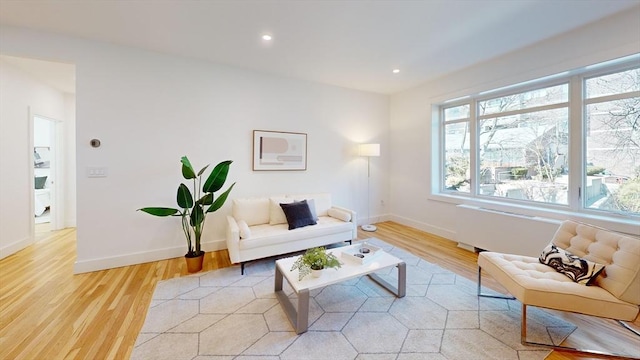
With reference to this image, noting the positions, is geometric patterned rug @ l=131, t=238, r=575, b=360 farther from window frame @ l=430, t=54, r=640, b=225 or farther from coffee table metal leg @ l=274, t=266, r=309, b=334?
window frame @ l=430, t=54, r=640, b=225

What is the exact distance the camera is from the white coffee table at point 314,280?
196 cm

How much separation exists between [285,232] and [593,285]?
2948 mm

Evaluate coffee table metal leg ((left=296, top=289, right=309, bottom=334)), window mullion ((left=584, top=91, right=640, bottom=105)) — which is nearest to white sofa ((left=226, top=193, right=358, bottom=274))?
coffee table metal leg ((left=296, top=289, right=309, bottom=334))

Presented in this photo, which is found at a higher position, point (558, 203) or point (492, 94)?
point (492, 94)

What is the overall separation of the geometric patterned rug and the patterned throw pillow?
1.48ft

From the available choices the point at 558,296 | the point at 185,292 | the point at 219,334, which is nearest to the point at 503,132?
the point at 558,296

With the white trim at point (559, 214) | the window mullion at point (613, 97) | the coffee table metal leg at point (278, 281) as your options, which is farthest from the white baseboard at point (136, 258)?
the window mullion at point (613, 97)

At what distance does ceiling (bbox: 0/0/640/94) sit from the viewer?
2.38m

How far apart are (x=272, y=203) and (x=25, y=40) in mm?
3357

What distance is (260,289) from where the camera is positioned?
2.63m

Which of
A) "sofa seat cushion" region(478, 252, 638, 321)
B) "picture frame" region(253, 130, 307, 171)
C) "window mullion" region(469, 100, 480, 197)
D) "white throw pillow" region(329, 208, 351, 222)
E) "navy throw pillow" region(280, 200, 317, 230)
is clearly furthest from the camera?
"window mullion" region(469, 100, 480, 197)

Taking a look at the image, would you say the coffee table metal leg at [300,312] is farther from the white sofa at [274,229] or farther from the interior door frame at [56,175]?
the interior door frame at [56,175]

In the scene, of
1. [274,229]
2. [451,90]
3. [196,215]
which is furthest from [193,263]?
[451,90]

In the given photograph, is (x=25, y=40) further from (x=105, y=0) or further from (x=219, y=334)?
(x=219, y=334)
